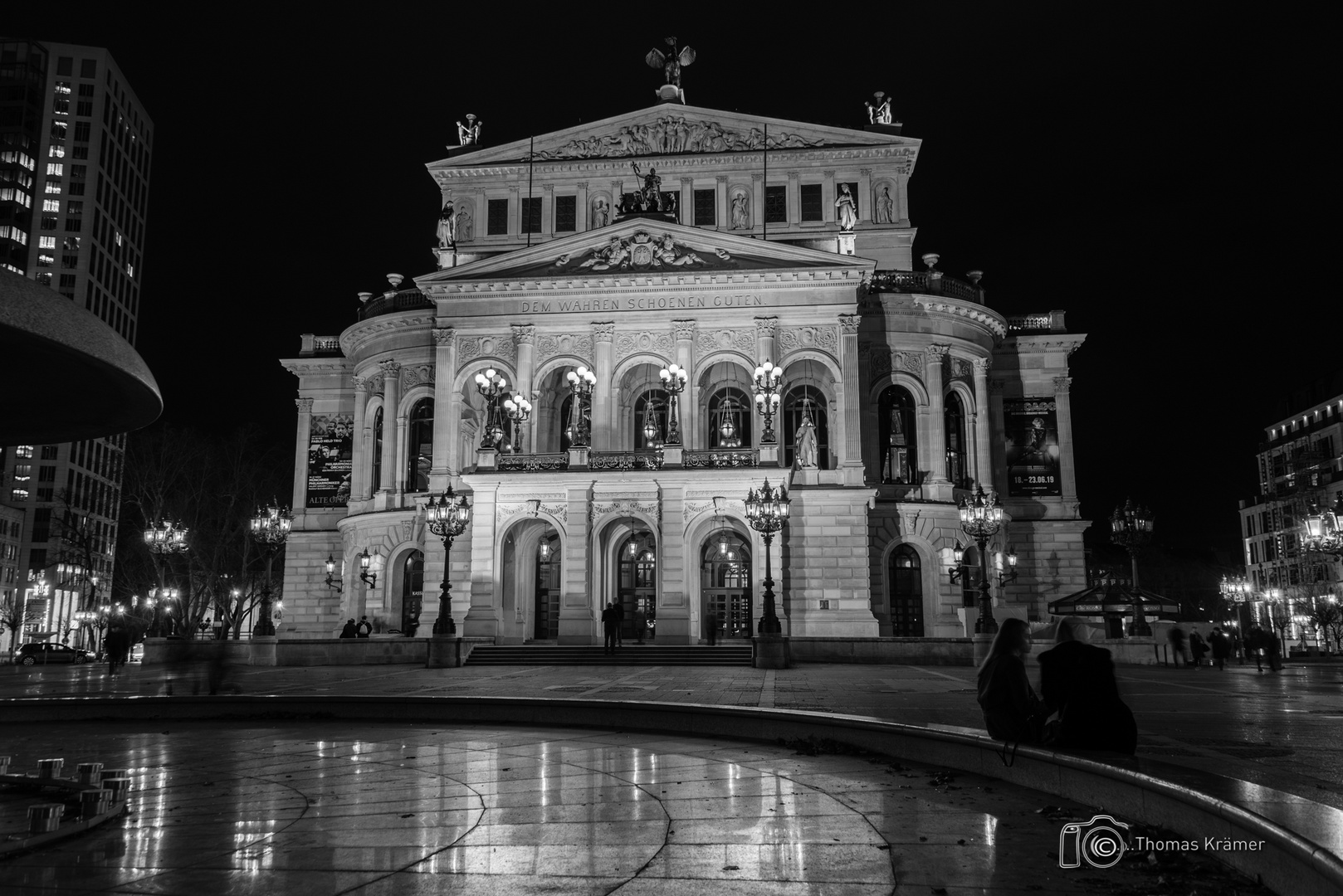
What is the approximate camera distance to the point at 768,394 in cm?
3856

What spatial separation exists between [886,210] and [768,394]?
1671 cm

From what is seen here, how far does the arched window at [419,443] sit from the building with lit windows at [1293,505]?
49335mm

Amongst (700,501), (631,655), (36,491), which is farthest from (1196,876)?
(36,491)

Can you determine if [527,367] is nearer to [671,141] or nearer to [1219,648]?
[671,141]

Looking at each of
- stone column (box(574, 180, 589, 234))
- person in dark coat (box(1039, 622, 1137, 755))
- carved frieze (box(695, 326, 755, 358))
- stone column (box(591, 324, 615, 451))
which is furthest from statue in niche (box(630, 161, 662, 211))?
person in dark coat (box(1039, 622, 1137, 755))

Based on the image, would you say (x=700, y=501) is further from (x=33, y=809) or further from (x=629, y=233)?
(x=33, y=809)

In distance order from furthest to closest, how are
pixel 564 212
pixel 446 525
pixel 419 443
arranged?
1. pixel 564 212
2. pixel 419 443
3. pixel 446 525

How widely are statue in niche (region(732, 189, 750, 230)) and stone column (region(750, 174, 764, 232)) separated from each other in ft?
0.63

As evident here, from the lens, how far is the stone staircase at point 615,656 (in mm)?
34031

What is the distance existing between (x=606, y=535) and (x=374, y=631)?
471 inches

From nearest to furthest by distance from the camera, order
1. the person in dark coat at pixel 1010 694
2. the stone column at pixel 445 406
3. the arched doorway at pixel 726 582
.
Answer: the person in dark coat at pixel 1010 694, the arched doorway at pixel 726 582, the stone column at pixel 445 406

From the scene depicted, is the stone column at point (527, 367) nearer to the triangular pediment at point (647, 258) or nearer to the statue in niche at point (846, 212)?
the triangular pediment at point (647, 258)
